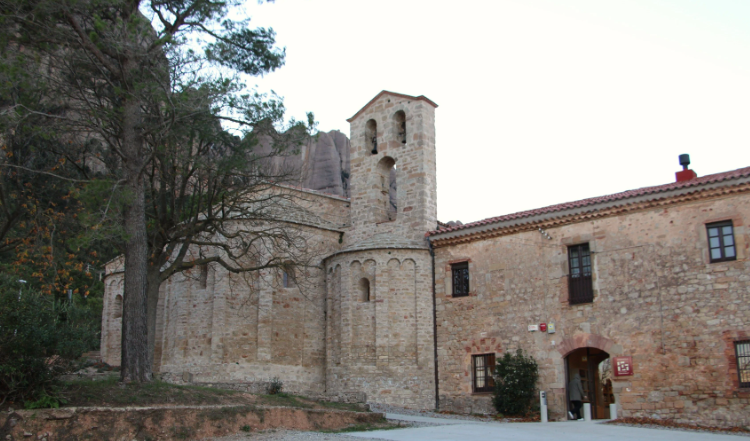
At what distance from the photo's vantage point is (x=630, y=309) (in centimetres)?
1866

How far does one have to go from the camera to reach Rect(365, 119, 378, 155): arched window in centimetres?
2591

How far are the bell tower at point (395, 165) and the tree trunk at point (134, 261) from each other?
10.4 m

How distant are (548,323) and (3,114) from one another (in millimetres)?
15001

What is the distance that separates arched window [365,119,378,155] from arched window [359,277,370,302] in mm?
5242

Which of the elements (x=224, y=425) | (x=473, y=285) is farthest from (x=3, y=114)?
(x=473, y=285)

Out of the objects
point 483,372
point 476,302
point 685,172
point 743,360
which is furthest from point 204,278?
point 743,360

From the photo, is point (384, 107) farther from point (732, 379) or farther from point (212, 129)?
point (732, 379)

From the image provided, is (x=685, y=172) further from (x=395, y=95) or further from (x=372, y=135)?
(x=372, y=135)

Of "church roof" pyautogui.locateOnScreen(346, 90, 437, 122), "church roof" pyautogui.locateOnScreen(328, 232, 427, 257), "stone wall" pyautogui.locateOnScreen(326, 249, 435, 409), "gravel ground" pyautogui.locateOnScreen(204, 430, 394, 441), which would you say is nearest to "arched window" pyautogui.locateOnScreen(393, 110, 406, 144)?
"church roof" pyautogui.locateOnScreen(346, 90, 437, 122)

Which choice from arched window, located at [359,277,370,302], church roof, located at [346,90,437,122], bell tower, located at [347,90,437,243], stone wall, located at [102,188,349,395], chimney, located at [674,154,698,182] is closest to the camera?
chimney, located at [674,154,698,182]

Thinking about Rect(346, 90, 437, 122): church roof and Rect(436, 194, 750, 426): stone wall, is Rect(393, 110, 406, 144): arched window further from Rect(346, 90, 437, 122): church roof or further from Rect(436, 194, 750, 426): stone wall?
Rect(436, 194, 750, 426): stone wall

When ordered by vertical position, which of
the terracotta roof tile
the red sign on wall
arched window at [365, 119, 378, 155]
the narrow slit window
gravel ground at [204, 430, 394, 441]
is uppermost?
arched window at [365, 119, 378, 155]

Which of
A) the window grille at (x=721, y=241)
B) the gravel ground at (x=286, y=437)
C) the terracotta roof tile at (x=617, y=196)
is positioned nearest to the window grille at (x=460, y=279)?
the terracotta roof tile at (x=617, y=196)

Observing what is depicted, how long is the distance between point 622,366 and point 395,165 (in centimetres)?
1076
